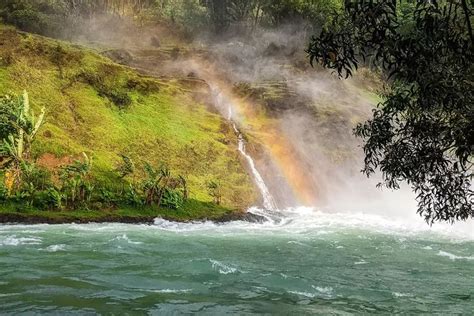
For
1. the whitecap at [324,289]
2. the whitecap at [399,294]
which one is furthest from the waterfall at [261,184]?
the whitecap at [399,294]

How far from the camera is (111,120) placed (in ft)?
138

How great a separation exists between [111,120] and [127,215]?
14174 mm

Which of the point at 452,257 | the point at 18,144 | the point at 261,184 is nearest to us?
the point at 452,257

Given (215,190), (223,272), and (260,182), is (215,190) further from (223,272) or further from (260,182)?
(223,272)

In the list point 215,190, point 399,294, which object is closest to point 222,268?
point 399,294

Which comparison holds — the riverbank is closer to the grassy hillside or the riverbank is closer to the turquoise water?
the turquoise water

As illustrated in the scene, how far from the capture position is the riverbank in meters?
26.8

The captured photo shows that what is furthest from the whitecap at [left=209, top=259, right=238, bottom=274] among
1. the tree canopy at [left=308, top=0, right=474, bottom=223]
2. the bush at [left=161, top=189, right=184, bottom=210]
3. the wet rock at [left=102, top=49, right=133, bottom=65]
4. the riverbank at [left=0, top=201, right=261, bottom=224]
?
the wet rock at [left=102, top=49, right=133, bottom=65]

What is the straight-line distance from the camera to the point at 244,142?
155 ft

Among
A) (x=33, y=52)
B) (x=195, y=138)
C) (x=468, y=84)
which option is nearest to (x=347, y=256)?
(x=468, y=84)

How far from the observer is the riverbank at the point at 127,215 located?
1056 inches

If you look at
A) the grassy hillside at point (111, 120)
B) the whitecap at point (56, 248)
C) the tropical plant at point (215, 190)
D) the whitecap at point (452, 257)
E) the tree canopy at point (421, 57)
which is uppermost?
the grassy hillside at point (111, 120)

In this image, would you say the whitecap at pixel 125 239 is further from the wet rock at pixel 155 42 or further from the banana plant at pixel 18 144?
the wet rock at pixel 155 42

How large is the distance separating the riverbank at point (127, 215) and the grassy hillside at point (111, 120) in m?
2.16
